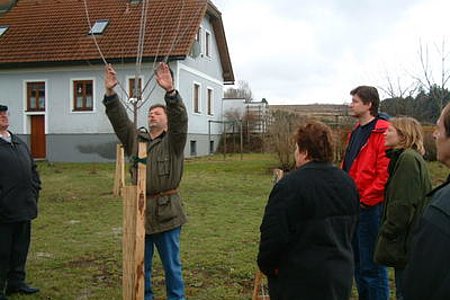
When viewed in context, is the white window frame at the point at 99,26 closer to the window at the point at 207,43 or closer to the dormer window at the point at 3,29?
the dormer window at the point at 3,29

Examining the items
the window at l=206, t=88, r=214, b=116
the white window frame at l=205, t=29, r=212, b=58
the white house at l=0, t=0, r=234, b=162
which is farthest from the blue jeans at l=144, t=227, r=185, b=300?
the window at l=206, t=88, r=214, b=116

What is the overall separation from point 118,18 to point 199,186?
12393 millimetres

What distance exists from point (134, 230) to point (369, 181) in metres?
2.11

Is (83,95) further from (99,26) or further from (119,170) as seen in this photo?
(119,170)

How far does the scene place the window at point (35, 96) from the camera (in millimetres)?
24766

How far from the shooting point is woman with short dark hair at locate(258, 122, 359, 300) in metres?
3.01

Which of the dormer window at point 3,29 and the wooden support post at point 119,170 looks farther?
the dormer window at point 3,29

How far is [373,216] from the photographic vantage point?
15.5 ft

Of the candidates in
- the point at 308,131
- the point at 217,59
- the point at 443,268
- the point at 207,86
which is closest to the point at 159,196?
the point at 308,131

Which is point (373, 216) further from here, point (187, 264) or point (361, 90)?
point (187, 264)

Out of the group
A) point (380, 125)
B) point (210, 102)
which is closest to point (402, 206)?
point (380, 125)

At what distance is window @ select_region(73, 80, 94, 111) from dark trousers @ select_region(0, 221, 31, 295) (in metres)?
19.3

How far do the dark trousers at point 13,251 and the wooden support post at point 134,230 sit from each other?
182 centimetres

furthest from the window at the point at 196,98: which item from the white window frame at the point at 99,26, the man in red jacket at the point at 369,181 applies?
the man in red jacket at the point at 369,181
